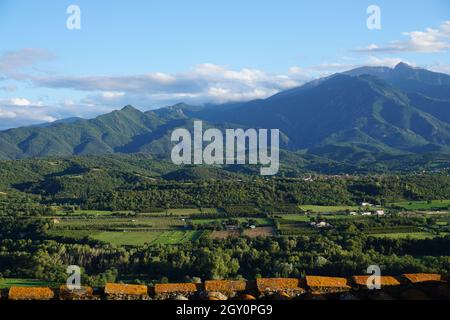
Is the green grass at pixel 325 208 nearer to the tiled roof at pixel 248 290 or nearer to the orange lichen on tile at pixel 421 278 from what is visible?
the orange lichen on tile at pixel 421 278

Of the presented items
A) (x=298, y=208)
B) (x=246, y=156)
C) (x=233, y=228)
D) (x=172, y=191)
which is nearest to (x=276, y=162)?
(x=246, y=156)

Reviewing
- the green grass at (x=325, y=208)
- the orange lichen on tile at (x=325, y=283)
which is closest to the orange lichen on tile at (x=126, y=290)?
the orange lichen on tile at (x=325, y=283)

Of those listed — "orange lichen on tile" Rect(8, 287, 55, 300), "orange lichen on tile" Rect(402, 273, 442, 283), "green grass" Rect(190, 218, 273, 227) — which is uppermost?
"orange lichen on tile" Rect(402, 273, 442, 283)

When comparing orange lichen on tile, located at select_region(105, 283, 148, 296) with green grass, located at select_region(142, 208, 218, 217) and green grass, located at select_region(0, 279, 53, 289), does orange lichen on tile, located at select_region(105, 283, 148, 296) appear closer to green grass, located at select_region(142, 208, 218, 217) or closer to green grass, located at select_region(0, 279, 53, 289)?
green grass, located at select_region(0, 279, 53, 289)

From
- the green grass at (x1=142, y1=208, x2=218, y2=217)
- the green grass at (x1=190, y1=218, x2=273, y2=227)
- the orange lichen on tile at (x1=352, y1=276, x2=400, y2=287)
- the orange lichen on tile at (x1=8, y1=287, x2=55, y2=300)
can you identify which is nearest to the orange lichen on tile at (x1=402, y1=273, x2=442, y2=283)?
the orange lichen on tile at (x1=352, y1=276, x2=400, y2=287)

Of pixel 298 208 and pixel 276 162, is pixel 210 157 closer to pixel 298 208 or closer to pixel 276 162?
pixel 276 162

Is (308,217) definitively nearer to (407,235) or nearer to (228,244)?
(407,235)
